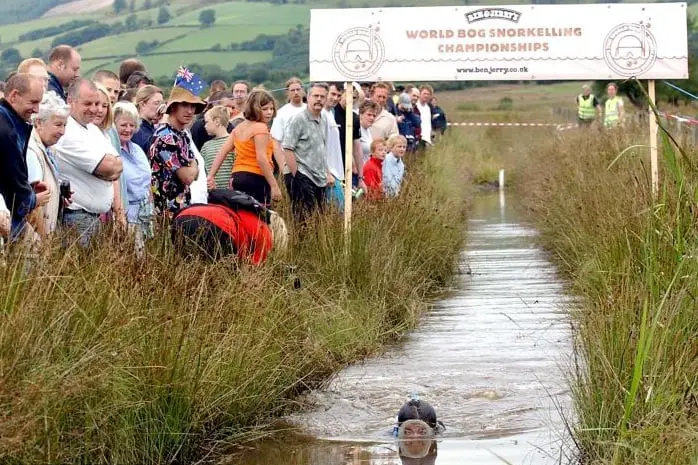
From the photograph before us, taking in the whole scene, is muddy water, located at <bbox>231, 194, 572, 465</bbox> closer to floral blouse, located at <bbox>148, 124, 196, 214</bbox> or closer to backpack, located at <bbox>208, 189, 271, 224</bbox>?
→ backpack, located at <bbox>208, 189, 271, 224</bbox>

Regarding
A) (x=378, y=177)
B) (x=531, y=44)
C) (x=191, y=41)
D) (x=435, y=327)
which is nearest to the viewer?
(x=435, y=327)

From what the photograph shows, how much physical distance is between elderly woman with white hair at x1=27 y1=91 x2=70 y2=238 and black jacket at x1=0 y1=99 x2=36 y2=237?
48cm

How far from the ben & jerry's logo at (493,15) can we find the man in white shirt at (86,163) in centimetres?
438

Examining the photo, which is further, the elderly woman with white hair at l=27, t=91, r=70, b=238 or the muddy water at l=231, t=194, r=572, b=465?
the elderly woman with white hair at l=27, t=91, r=70, b=238

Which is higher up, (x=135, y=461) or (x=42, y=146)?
(x=42, y=146)

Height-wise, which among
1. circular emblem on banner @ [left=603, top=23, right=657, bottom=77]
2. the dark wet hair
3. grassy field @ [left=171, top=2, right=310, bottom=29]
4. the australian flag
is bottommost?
the dark wet hair

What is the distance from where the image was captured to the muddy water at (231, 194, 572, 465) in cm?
768

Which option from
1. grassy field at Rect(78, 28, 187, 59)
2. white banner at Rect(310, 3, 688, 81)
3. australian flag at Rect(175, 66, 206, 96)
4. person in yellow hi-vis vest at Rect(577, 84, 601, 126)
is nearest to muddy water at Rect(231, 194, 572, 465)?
white banner at Rect(310, 3, 688, 81)

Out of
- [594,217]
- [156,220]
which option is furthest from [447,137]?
[156,220]

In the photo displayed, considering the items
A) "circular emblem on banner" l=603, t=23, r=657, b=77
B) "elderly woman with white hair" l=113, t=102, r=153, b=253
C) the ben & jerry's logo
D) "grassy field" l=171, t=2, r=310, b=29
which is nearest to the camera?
"elderly woman with white hair" l=113, t=102, r=153, b=253

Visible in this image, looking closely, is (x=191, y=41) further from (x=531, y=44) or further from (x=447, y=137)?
(x=531, y=44)

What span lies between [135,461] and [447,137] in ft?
96.5

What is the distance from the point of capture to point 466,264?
15.9m

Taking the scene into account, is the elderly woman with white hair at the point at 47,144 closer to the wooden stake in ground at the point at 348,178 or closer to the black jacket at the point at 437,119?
the wooden stake in ground at the point at 348,178
